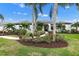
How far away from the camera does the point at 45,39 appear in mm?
2602

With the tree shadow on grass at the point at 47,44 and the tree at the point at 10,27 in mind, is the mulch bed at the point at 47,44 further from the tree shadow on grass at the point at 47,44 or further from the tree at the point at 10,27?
the tree at the point at 10,27

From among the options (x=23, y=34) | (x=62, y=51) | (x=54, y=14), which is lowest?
(x=62, y=51)

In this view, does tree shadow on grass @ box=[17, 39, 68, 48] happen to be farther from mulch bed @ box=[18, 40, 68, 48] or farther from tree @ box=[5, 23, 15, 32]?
tree @ box=[5, 23, 15, 32]

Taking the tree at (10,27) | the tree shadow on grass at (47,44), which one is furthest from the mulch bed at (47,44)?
the tree at (10,27)

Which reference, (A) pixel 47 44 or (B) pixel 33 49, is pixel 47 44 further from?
(B) pixel 33 49

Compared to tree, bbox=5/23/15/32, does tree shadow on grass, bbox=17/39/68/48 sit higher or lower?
lower

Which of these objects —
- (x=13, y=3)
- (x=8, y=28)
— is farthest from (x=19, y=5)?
(x=8, y=28)

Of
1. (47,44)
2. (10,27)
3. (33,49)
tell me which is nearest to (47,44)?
(47,44)

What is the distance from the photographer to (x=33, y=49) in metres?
2.56

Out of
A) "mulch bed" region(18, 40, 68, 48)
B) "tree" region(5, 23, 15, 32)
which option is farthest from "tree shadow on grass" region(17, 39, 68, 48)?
"tree" region(5, 23, 15, 32)

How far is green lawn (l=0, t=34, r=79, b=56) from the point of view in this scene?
2.55 m

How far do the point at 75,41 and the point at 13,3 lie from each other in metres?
0.73

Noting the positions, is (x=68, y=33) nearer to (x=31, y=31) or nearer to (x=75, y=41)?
(x=75, y=41)

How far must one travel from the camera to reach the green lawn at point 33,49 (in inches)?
100
